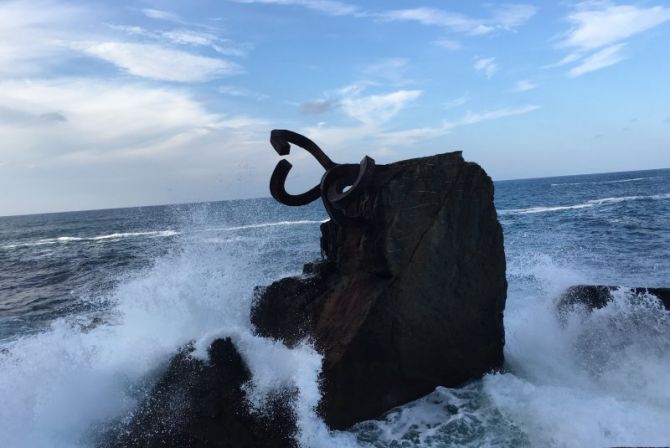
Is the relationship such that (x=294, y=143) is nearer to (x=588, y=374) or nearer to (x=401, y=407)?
(x=401, y=407)

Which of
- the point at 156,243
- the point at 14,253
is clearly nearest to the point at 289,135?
the point at 156,243

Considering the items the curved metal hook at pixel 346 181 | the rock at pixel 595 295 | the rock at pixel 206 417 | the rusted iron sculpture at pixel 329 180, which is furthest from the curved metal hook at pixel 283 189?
the rock at pixel 595 295

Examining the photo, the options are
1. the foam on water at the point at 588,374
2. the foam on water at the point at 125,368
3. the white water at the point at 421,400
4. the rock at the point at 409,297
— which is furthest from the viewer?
the rock at the point at 409,297

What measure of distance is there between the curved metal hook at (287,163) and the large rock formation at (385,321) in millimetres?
879

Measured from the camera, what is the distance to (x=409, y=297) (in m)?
5.74

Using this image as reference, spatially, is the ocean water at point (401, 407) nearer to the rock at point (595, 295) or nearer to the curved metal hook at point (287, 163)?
the rock at point (595, 295)

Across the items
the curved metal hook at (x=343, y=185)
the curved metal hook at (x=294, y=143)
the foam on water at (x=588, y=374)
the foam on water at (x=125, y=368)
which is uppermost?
the curved metal hook at (x=294, y=143)

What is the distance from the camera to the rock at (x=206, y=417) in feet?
16.9

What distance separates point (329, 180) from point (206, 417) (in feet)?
9.98

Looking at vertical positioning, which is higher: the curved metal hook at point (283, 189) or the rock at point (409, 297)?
the curved metal hook at point (283, 189)

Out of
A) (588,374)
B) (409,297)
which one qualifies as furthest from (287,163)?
(588,374)

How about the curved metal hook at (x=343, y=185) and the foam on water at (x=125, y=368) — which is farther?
the curved metal hook at (x=343, y=185)

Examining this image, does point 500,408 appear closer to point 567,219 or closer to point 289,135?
point 289,135

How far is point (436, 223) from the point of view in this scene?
5910 mm
